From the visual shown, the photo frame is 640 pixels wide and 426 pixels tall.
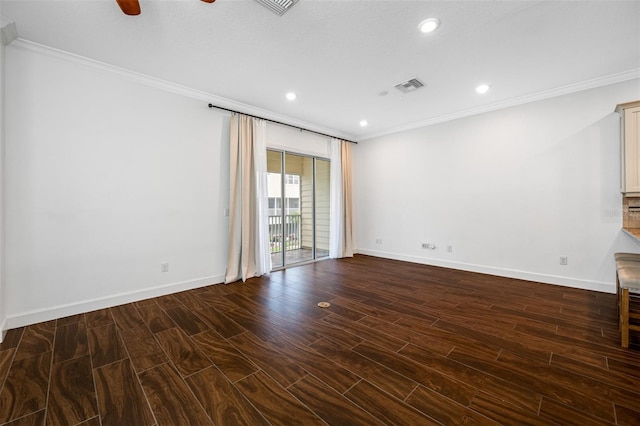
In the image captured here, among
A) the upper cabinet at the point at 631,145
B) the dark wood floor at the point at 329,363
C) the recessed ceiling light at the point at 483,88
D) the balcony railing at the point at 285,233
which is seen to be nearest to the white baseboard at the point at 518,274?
the dark wood floor at the point at 329,363

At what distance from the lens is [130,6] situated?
77.8 inches

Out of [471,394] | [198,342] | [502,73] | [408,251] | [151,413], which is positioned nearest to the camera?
[151,413]

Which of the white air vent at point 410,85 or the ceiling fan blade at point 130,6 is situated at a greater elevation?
the white air vent at point 410,85

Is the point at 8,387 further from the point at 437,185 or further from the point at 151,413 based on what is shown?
the point at 437,185

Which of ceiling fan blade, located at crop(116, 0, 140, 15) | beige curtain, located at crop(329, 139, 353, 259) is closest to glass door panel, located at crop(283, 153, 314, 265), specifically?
beige curtain, located at crop(329, 139, 353, 259)

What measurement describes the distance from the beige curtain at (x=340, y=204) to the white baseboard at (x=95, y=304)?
2.76m

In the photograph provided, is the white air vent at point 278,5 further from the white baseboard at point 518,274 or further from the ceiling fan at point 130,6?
the white baseboard at point 518,274

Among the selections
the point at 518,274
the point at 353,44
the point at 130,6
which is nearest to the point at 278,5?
the point at 353,44

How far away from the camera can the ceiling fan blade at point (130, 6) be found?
6.30 ft

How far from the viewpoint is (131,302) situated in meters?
3.13

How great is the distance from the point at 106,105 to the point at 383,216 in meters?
4.96

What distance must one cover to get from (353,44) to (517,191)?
3.37 metres

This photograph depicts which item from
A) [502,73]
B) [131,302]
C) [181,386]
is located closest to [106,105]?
[131,302]

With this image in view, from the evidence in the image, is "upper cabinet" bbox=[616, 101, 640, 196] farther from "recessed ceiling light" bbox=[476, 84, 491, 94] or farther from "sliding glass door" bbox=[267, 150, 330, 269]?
"sliding glass door" bbox=[267, 150, 330, 269]
